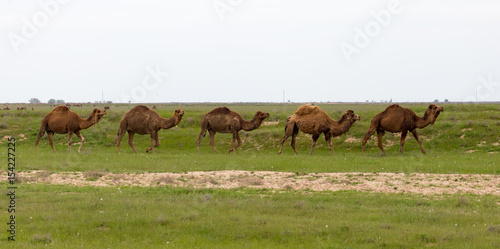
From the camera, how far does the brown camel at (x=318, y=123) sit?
28.9m

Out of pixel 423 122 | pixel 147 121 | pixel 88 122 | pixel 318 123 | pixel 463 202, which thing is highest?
pixel 423 122

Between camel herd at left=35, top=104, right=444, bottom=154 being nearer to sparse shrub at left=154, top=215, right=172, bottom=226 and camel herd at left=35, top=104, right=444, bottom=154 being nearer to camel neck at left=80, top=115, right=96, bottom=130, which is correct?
camel neck at left=80, top=115, right=96, bottom=130

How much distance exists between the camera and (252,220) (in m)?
12.2

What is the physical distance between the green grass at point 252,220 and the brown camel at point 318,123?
1326cm

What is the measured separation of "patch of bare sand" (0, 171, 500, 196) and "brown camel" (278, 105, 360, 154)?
29.9 feet

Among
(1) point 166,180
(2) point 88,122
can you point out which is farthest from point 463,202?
(2) point 88,122

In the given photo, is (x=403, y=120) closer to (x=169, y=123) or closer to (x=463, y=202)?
(x=169, y=123)

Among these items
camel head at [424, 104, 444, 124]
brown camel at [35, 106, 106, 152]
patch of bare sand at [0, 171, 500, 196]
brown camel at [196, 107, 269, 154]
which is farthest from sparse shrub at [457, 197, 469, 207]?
brown camel at [35, 106, 106, 152]

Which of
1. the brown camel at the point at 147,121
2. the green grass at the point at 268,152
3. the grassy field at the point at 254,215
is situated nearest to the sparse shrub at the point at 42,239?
the grassy field at the point at 254,215

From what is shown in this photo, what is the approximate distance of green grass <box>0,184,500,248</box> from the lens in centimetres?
1075

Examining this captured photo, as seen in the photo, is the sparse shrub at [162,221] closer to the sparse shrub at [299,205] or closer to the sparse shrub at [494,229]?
the sparse shrub at [299,205]

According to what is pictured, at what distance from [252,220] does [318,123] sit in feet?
57.1

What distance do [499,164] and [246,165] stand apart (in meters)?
9.88

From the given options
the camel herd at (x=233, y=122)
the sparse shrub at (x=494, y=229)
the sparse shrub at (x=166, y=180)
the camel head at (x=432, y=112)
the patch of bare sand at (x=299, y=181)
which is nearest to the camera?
the sparse shrub at (x=494, y=229)
